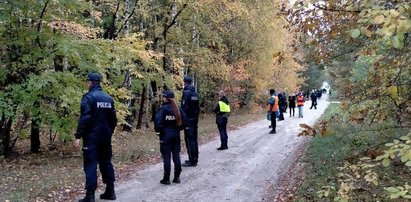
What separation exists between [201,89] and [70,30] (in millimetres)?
18675

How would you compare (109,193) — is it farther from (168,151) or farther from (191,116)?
(191,116)

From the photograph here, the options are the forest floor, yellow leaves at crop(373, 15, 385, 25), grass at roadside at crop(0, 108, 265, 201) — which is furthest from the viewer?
the forest floor

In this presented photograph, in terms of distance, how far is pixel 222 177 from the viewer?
31.1ft

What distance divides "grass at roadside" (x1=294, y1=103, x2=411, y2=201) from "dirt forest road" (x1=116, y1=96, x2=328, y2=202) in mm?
793

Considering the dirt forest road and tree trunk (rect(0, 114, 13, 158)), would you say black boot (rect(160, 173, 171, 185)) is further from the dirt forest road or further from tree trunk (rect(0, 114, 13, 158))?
tree trunk (rect(0, 114, 13, 158))

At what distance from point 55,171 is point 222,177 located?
404 centimetres

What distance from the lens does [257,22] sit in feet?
87.1

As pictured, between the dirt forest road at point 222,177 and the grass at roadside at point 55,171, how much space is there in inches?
34.7

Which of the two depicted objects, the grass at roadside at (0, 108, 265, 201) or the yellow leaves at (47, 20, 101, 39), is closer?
the grass at roadside at (0, 108, 265, 201)

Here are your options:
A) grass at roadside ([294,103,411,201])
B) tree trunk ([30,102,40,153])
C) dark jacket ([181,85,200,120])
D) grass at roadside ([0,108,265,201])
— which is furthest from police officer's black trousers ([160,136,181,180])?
tree trunk ([30,102,40,153])

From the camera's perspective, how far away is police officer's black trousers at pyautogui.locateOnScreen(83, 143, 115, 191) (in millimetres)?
6789

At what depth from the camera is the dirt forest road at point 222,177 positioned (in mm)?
7844

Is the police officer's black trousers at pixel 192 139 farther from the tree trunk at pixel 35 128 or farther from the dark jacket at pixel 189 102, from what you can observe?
the tree trunk at pixel 35 128

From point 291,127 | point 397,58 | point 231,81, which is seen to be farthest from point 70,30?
point 231,81
